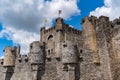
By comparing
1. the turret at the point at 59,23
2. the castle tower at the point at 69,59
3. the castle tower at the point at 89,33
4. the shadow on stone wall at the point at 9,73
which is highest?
the turret at the point at 59,23

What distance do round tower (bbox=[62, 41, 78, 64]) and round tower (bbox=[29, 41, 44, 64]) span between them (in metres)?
2.49

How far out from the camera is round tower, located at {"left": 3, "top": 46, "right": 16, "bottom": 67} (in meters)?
24.5

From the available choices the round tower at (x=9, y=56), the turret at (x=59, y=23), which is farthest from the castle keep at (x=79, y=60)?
the turret at (x=59, y=23)

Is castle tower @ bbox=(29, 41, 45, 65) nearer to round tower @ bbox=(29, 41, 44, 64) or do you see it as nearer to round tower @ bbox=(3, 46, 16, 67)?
round tower @ bbox=(29, 41, 44, 64)

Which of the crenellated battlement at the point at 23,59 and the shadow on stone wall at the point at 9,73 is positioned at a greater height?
the crenellated battlement at the point at 23,59

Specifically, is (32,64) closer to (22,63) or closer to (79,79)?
(22,63)

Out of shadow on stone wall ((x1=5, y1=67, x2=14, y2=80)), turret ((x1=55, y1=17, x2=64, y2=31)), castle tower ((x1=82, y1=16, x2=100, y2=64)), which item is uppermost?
turret ((x1=55, y1=17, x2=64, y2=31))

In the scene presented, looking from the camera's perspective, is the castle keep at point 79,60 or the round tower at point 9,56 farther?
the round tower at point 9,56

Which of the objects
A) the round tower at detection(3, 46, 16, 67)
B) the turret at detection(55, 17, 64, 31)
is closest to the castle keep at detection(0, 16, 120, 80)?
the round tower at detection(3, 46, 16, 67)

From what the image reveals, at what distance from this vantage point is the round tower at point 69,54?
19.4m

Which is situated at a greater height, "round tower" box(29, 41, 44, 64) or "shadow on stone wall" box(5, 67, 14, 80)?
"round tower" box(29, 41, 44, 64)

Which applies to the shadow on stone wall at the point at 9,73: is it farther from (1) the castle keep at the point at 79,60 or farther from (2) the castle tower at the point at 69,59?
(2) the castle tower at the point at 69,59

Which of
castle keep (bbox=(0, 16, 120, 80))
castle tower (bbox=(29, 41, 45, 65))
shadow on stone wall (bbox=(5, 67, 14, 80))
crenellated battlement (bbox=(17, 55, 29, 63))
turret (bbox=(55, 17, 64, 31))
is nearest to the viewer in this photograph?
castle keep (bbox=(0, 16, 120, 80))

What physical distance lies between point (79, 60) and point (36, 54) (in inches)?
161
